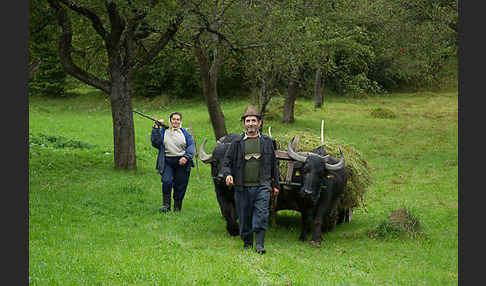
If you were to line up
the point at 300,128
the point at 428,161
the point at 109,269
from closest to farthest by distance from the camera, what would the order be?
the point at 109,269, the point at 428,161, the point at 300,128

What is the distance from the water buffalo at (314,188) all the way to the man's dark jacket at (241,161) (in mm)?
920

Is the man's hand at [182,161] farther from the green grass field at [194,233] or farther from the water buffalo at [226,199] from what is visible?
the water buffalo at [226,199]

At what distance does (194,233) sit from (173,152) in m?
2.11

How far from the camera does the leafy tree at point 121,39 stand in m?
14.1

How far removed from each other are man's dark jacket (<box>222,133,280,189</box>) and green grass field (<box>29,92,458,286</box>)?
1164mm

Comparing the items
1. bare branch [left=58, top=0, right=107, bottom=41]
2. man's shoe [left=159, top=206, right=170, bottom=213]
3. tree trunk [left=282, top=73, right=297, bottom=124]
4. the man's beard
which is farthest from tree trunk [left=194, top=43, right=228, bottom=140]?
the man's beard

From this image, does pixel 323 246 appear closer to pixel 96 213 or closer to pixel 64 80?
pixel 96 213

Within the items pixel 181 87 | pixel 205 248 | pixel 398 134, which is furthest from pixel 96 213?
pixel 181 87

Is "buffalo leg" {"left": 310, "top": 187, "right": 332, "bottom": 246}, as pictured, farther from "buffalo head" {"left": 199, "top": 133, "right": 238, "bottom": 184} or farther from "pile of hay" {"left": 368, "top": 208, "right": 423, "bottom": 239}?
"buffalo head" {"left": 199, "top": 133, "right": 238, "bottom": 184}

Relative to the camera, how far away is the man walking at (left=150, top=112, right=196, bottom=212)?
1104 cm

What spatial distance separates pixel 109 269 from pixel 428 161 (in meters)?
17.5

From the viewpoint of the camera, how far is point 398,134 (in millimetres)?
28312

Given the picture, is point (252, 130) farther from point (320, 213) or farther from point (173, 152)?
point (173, 152)

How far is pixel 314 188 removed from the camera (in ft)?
30.3
